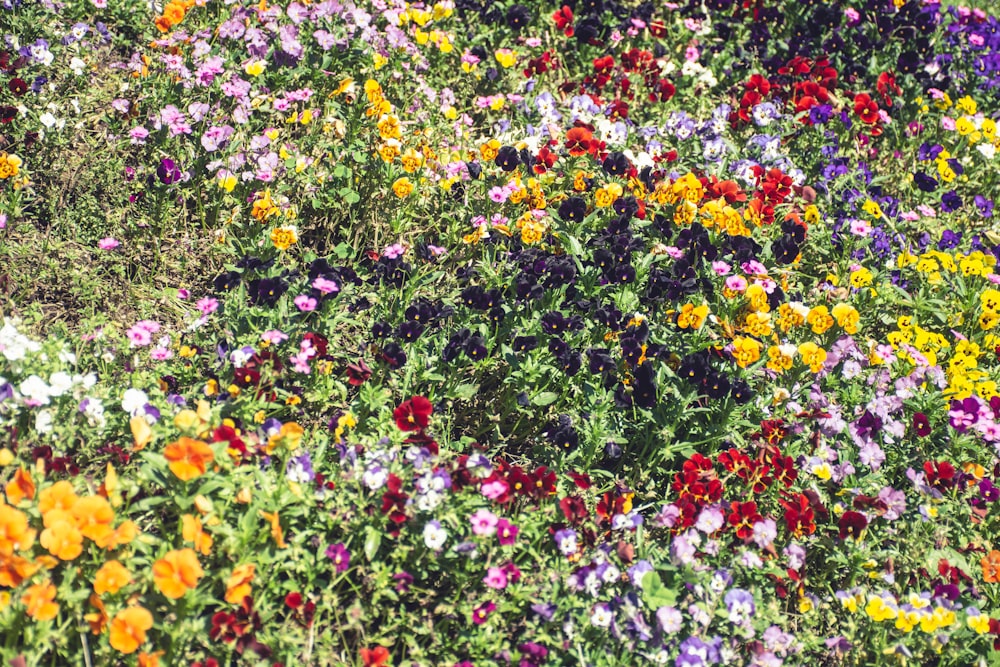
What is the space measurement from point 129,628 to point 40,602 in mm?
235

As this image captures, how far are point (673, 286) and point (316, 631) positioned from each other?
1959mm

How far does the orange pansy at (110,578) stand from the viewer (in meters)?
2.46

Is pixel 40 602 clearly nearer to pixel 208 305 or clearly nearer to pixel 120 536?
pixel 120 536

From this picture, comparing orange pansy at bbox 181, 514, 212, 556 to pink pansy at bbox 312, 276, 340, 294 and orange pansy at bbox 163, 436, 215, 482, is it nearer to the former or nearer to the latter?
Result: orange pansy at bbox 163, 436, 215, 482

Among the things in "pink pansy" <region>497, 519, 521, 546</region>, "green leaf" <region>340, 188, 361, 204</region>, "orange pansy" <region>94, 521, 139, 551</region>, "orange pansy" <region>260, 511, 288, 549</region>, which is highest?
"orange pansy" <region>94, 521, 139, 551</region>

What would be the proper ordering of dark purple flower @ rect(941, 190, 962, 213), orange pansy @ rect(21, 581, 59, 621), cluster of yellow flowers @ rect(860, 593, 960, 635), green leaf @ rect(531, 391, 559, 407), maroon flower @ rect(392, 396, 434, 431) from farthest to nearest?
dark purple flower @ rect(941, 190, 962, 213)
green leaf @ rect(531, 391, 559, 407)
maroon flower @ rect(392, 396, 434, 431)
cluster of yellow flowers @ rect(860, 593, 960, 635)
orange pansy @ rect(21, 581, 59, 621)

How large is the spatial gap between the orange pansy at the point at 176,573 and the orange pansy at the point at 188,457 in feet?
0.83

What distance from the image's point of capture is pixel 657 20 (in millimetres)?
6395

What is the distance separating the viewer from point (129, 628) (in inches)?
95.2

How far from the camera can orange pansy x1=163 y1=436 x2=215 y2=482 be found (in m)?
2.64

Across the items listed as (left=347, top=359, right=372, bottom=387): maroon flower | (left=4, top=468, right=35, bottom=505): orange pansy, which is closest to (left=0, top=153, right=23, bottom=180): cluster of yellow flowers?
(left=347, top=359, right=372, bottom=387): maroon flower

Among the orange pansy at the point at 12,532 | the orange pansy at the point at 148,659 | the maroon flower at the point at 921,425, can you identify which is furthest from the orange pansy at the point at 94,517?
the maroon flower at the point at 921,425

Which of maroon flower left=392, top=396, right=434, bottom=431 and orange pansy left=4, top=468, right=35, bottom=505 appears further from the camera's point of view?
maroon flower left=392, top=396, right=434, bottom=431

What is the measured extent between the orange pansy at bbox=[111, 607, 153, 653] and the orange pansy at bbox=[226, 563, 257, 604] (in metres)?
0.23
